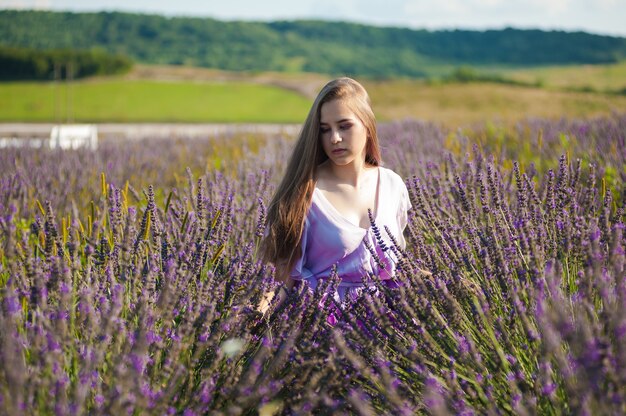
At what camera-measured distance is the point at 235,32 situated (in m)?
129

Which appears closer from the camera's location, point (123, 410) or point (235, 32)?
point (123, 410)

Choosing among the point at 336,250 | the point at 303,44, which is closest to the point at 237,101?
the point at 336,250

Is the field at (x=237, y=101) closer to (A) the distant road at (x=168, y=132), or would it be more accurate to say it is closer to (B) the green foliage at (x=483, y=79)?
(B) the green foliage at (x=483, y=79)

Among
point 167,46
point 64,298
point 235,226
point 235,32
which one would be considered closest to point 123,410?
point 64,298

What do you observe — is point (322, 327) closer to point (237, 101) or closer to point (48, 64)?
point (237, 101)

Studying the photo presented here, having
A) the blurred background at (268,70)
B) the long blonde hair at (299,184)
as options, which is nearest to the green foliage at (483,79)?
the blurred background at (268,70)

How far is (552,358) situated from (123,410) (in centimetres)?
95

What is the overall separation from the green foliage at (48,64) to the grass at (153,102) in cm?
434

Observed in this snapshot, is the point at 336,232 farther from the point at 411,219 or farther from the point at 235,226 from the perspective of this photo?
the point at 235,226

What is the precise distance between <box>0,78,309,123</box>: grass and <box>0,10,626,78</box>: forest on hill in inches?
2000

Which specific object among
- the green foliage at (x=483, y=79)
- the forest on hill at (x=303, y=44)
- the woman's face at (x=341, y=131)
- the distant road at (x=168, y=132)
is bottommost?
the forest on hill at (x=303, y=44)

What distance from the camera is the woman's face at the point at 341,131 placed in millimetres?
2352

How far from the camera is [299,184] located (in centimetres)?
234

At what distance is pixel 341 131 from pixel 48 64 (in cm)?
5034
